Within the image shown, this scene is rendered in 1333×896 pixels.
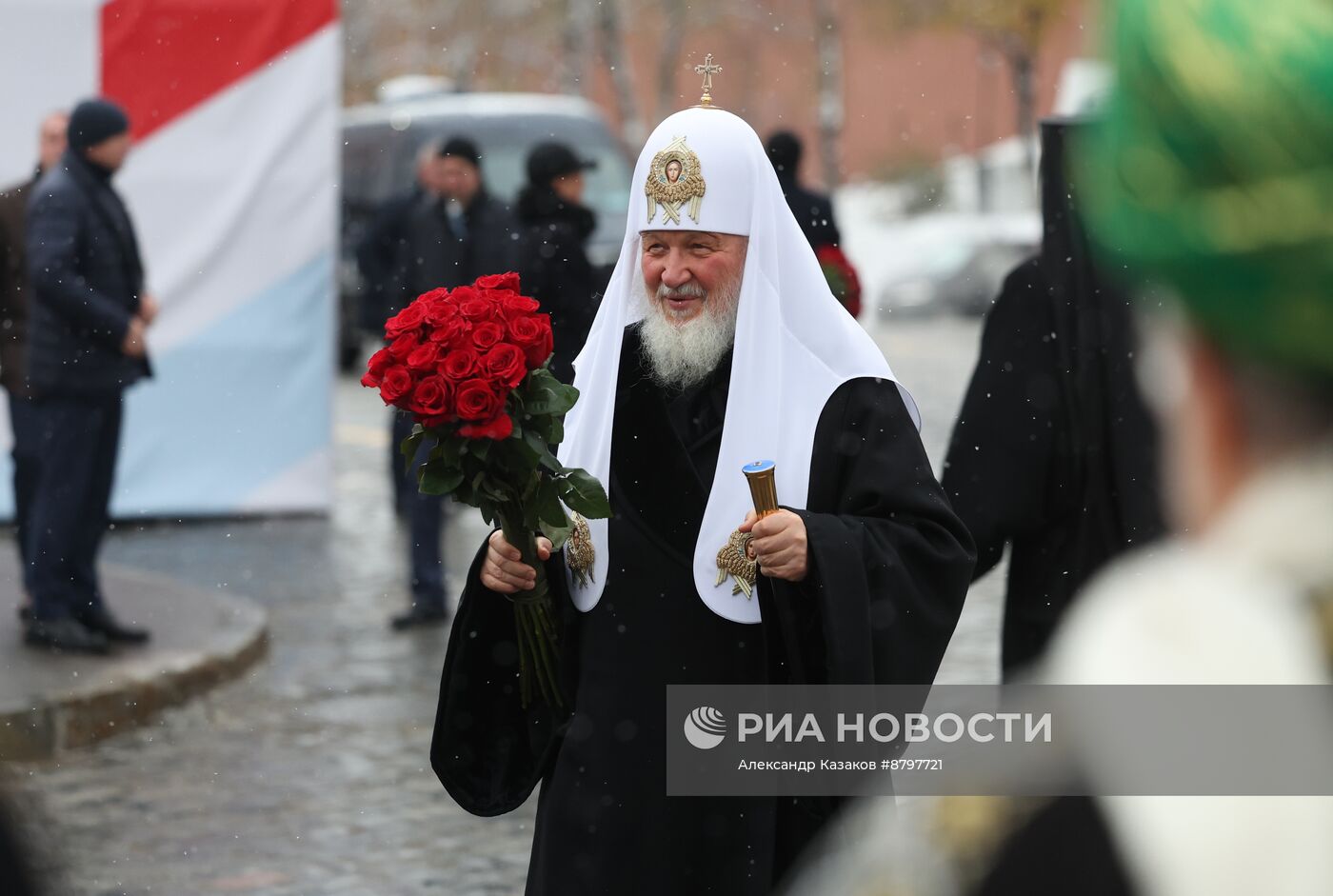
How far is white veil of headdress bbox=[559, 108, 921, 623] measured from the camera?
357cm

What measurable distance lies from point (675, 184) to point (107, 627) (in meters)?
5.09

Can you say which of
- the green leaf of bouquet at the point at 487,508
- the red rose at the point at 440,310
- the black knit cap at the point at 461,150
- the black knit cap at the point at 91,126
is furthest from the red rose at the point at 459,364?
the black knit cap at the point at 461,150

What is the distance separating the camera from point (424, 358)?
3482 millimetres

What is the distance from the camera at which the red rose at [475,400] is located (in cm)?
340

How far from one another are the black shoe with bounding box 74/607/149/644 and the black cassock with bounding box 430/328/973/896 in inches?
194

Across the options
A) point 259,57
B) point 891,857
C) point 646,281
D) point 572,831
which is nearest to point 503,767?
point 572,831

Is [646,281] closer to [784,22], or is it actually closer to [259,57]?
[259,57]

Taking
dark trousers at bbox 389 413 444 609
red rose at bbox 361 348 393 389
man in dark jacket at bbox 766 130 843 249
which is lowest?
dark trousers at bbox 389 413 444 609

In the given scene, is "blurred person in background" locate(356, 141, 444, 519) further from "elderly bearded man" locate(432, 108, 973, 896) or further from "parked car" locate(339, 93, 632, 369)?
"elderly bearded man" locate(432, 108, 973, 896)

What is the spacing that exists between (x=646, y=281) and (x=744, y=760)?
881mm

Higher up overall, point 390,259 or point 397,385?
point 390,259

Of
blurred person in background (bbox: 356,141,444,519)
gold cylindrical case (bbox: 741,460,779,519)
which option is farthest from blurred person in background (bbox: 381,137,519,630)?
gold cylindrical case (bbox: 741,460,779,519)

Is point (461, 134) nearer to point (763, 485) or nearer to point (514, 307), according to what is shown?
point (514, 307)

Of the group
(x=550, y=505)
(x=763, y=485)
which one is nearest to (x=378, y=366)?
(x=550, y=505)
